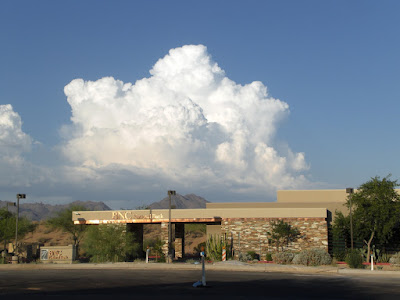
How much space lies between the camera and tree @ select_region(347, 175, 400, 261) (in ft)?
117

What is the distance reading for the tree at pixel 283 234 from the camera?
3791cm

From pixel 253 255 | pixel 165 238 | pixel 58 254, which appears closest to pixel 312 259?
pixel 253 255

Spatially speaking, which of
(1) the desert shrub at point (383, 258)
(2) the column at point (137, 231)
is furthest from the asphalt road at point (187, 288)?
(2) the column at point (137, 231)

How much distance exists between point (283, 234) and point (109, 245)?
14769mm

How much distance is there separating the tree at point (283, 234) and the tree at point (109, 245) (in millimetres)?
11985

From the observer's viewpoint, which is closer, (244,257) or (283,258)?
(283,258)

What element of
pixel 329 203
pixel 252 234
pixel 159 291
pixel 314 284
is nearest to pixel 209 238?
pixel 252 234

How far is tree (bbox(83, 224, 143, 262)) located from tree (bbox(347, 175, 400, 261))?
19087 millimetres

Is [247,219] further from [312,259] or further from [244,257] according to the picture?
[312,259]

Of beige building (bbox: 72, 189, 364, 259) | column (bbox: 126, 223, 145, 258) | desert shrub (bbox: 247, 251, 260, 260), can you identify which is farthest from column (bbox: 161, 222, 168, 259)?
desert shrub (bbox: 247, 251, 260, 260)

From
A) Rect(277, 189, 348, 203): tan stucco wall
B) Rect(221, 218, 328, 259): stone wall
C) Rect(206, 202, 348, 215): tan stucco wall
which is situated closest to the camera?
Rect(221, 218, 328, 259): stone wall

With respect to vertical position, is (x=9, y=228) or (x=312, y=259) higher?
(x=9, y=228)

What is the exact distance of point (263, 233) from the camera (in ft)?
128

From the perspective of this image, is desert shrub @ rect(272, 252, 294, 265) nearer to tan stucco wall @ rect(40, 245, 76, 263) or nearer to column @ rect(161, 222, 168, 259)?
column @ rect(161, 222, 168, 259)
